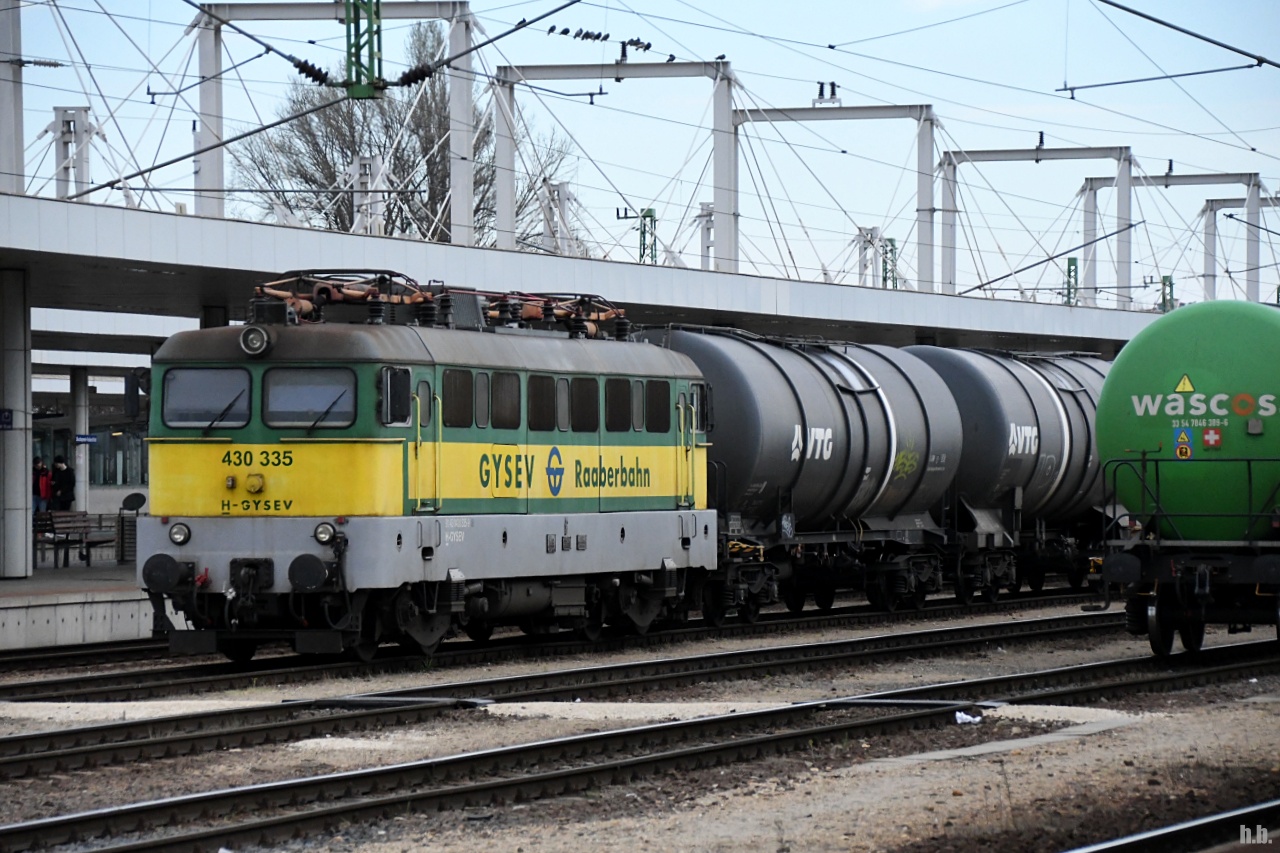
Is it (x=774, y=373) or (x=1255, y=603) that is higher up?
(x=774, y=373)

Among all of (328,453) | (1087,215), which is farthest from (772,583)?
(1087,215)

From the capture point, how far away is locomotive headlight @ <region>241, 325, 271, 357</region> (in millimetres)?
16547

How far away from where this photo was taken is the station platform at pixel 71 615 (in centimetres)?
2105

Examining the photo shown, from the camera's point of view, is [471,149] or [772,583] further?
[471,149]

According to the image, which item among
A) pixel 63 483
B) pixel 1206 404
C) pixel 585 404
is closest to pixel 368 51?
pixel 585 404

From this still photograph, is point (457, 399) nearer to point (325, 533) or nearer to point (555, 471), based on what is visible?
point (555, 471)

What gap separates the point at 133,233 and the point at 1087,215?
63.2m

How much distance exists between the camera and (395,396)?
1642cm

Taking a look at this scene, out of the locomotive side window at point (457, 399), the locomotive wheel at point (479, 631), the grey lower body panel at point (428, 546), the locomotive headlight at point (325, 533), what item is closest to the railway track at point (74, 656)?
the grey lower body panel at point (428, 546)

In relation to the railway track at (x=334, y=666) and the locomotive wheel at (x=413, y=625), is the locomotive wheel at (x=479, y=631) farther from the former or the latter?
the locomotive wheel at (x=413, y=625)

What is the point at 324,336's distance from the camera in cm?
1664

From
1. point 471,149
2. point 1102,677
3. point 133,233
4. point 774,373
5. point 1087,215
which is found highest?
point 1087,215

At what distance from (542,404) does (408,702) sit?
490cm

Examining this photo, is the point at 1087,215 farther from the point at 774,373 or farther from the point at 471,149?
the point at 774,373
